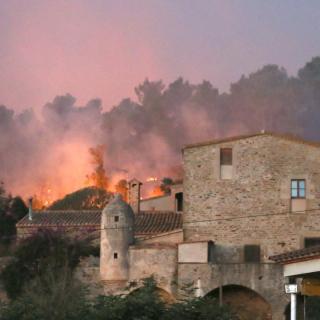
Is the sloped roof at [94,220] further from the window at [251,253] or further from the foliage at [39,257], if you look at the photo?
the window at [251,253]

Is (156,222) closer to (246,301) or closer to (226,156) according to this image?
(226,156)

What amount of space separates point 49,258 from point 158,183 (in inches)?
2174

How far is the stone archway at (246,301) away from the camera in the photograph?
41562 millimetres

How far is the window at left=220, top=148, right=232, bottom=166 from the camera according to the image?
45.8 metres

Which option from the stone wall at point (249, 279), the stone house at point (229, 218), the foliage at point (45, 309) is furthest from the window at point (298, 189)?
the foliage at point (45, 309)

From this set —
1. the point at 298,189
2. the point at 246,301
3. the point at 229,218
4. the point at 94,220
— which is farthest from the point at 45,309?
the point at 94,220

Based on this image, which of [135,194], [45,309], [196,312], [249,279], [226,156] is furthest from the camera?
[135,194]

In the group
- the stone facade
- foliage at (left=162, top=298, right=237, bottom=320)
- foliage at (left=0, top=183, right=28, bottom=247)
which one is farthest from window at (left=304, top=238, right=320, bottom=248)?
foliage at (left=0, top=183, right=28, bottom=247)

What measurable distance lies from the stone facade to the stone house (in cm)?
5

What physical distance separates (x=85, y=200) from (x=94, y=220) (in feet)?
109

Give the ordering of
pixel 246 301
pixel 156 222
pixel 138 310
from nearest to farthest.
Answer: pixel 138 310, pixel 246 301, pixel 156 222

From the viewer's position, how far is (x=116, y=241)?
44.2m

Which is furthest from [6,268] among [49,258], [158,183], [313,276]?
[158,183]

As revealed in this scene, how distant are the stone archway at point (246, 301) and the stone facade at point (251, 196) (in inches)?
81.9
